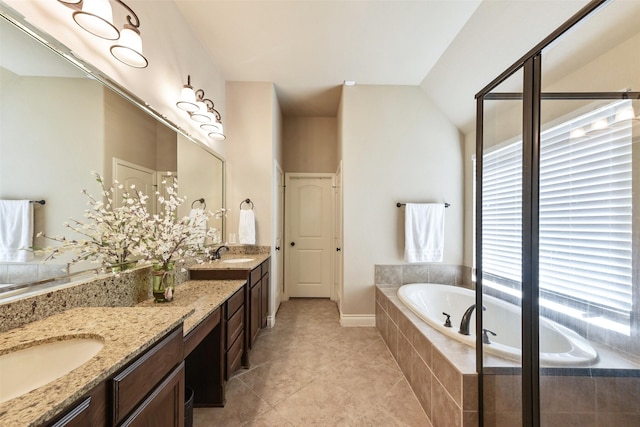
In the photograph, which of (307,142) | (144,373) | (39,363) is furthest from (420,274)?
(39,363)

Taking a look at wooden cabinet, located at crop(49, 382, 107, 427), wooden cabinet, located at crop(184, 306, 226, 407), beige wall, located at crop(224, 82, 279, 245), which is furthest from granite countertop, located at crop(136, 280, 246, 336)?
beige wall, located at crop(224, 82, 279, 245)

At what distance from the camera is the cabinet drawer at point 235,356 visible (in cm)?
169

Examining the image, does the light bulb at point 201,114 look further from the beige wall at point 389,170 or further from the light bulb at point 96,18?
the beige wall at point 389,170

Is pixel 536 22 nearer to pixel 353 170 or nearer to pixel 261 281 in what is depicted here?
pixel 353 170

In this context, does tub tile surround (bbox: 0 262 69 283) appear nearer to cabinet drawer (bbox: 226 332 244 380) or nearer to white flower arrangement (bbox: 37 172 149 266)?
white flower arrangement (bbox: 37 172 149 266)

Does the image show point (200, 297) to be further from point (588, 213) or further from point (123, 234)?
point (588, 213)

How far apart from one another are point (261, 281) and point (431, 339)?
1562 millimetres

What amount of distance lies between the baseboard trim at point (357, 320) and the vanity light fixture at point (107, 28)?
289 centimetres

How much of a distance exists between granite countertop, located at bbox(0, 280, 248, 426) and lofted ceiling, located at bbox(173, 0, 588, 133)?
2.18 metres

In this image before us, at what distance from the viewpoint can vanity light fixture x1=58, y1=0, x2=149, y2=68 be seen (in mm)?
1056

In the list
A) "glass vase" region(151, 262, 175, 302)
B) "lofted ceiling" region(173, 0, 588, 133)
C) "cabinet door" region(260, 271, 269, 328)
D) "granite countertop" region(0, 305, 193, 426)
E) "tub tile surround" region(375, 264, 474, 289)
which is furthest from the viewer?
"tub tile surround" region(375, 264, 474, 289)

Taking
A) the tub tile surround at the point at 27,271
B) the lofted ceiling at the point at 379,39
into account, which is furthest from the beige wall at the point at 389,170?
the tub tile surround at the point at 27,271

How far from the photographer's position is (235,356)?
180 cm

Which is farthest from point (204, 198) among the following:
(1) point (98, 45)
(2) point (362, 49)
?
(2) point (362, 49)
